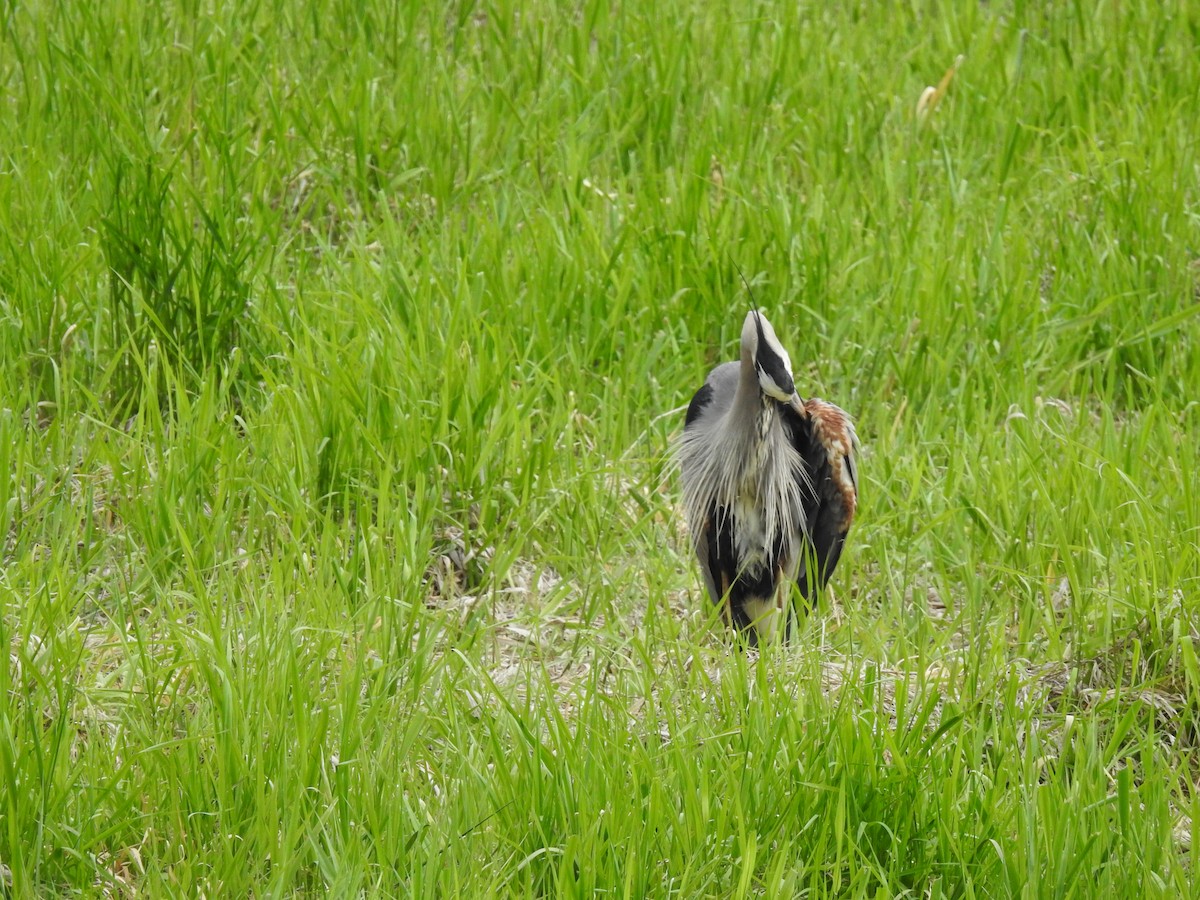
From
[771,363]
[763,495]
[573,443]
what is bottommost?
[573,443]

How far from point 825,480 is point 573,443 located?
0.81 meters

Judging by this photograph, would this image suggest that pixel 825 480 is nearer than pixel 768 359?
No

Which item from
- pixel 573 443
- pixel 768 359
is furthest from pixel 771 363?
pixel 573 443

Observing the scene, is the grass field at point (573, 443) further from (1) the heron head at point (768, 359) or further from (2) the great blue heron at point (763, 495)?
(1) the heron head at point (768, 359)

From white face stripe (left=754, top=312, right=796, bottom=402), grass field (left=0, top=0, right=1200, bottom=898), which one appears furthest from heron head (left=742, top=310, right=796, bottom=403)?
grass field (left=0, top=0, right=1200, bottom=898)

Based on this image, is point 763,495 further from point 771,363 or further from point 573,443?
point 573,443

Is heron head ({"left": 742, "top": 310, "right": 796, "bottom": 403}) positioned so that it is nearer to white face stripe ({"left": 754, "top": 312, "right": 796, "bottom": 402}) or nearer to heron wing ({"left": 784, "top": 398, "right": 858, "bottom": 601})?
white face stripe ({"left": 754, "top": 312, "right": 796, "bottom": 402})

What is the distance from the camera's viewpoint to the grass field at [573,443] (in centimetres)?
264

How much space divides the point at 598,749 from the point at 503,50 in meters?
3.72

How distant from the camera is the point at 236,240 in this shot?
459 centimetres

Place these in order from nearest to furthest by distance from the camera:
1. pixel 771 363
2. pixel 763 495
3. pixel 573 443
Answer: pixel 771 363 → pixel 763 495 → pixel 573 443

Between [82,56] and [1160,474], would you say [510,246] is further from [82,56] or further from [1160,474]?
[1160,474]

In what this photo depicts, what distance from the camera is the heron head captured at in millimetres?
3312

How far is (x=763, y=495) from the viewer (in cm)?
355
